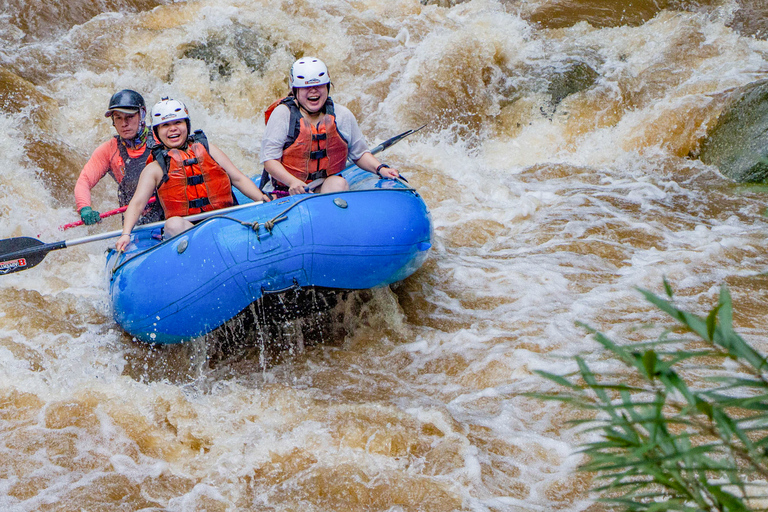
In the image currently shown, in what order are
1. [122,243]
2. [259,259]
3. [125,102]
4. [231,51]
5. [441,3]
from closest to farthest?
1. [259,259]
2. [122,243]
3. [125,102]
4. [231,51]
5. [441,3]

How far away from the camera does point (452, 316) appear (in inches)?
182

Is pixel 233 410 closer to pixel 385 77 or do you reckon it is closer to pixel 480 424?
pixel 480 424

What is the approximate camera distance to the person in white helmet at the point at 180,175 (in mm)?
4297

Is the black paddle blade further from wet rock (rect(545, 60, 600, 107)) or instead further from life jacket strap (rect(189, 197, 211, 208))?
wet rock (rect(545, 60, 600, 107))

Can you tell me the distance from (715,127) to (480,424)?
4.79 meters

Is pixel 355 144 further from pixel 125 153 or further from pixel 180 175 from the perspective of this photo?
pixel 125 153

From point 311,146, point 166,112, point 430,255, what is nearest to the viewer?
point 166,112

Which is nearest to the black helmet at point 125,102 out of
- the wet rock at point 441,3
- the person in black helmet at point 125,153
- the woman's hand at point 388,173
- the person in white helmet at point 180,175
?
the person in black helmet at point 125,153

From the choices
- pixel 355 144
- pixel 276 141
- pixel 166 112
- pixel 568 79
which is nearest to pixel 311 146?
pixel 276 141

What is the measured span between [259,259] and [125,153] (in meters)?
1.90

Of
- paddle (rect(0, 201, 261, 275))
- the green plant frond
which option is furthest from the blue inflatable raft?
the green plant frond

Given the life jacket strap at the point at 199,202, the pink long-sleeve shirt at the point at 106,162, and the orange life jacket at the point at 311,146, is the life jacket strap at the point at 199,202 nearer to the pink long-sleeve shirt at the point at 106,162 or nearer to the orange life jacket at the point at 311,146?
the orange life jacket at the point at 311,146

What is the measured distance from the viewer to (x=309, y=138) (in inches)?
182

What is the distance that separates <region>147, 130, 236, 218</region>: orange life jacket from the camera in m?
4.36
